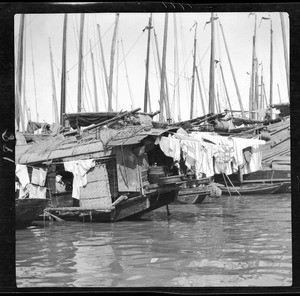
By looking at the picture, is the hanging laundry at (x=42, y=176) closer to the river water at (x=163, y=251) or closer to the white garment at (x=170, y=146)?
the river water at (x=163, y=251)

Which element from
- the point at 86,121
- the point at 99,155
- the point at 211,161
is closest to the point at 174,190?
the point at 211,161

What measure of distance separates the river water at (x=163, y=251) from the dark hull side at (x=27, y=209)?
0.98 feet

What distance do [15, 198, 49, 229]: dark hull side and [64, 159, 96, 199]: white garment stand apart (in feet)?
6.26

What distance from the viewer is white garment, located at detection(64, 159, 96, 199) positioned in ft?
49.1

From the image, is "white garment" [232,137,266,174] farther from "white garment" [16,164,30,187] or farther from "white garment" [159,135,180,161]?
"white garment" [16,164,30,187]

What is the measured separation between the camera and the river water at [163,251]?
7.97 meters

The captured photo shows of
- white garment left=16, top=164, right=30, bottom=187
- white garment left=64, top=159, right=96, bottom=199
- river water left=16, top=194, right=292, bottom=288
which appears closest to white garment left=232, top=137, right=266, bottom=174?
river water left=16, top=194, right=292, bottom=288

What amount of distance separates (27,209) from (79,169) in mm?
2602

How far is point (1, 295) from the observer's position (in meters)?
5.99

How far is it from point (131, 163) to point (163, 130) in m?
1.46

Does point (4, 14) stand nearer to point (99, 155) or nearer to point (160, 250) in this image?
point (160, 250)

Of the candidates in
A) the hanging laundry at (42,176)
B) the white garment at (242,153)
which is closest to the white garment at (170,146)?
the white garment at (242,153)

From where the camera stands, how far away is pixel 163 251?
10781 millimetres

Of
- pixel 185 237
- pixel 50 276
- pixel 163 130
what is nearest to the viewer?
pixel 50 276
